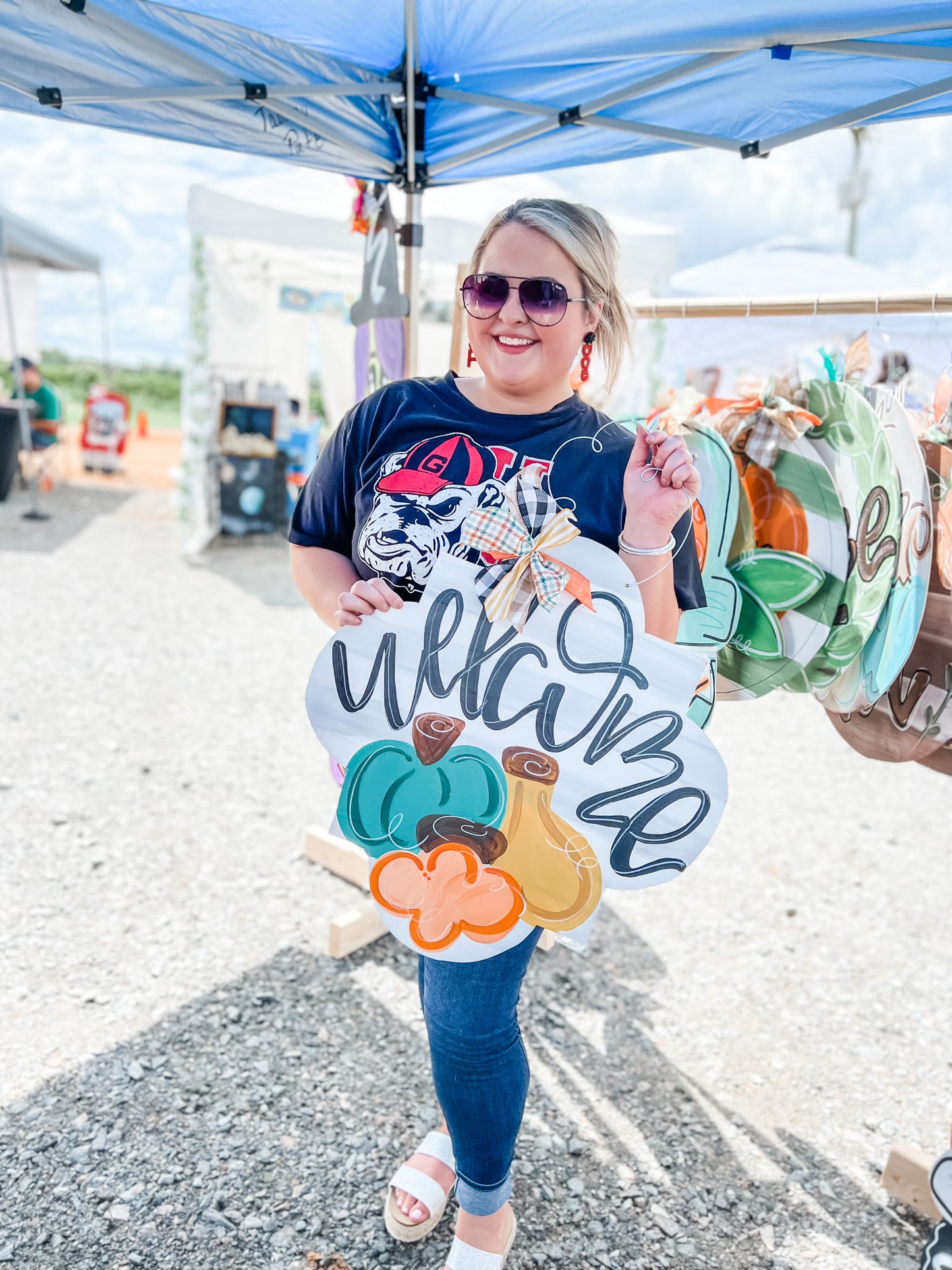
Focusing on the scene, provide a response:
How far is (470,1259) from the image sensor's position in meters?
1.30

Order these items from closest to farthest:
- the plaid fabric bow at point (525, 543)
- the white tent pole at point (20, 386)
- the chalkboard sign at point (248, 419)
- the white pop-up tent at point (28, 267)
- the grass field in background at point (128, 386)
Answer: the plaid fabric bow at point (525, 543), the chalkboard sign at point (248, 419), the white tent pole at point (20, 386), the white pop-up tent at point (28, 267), the grass field in background at point (128, 386)

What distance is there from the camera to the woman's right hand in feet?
3.73

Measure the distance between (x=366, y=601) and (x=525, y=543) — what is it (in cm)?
24

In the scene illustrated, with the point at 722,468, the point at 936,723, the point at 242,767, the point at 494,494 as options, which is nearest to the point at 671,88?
the point at 722,468

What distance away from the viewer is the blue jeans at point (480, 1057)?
3.84 ft

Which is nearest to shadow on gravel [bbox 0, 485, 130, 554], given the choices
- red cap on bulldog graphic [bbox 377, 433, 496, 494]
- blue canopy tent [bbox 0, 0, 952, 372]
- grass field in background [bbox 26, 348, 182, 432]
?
blue canopy tent [bbox 0, 0, 952, 372]

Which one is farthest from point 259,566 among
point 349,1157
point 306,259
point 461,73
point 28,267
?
point 28,267

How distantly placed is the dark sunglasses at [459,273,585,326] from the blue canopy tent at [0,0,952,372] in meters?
0.67

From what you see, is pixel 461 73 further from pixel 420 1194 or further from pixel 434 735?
pixel 420 1194

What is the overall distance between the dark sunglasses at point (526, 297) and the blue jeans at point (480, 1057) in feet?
2.73

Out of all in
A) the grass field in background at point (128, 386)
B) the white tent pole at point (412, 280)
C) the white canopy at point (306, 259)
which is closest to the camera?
the white tent pole at point (412, 280)

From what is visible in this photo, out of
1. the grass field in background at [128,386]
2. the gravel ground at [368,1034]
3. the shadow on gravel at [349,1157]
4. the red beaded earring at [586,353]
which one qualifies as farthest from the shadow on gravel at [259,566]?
the grass field in background at [128,386]

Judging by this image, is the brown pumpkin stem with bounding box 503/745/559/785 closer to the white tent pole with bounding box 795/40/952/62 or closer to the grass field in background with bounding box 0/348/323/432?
the white tent pole with bounding box 795/40/952/62

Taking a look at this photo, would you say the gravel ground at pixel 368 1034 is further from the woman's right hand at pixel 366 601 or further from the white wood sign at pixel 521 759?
the woman's right hand at pixel 366 601
